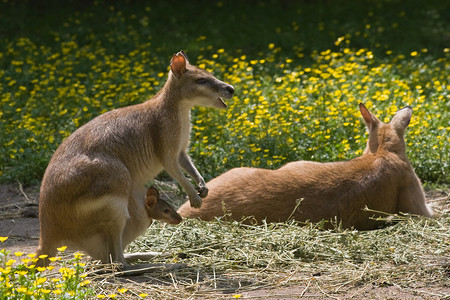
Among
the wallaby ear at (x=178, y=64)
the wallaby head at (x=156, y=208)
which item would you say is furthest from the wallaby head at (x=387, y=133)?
the wallaby head at (x=156, y=208)

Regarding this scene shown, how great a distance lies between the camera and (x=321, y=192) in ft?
21.7

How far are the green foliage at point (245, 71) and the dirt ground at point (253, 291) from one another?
1.13 feet

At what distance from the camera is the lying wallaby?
654 centimetres

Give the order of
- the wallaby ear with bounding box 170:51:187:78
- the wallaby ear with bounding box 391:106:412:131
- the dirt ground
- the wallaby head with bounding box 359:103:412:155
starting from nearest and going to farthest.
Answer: the dirt ground → the wallaby ear with bounding box 170:51:187:78 → the wallaby head with bounding box 359:103:412:155 → the wallaby ear with bounding box 391:106:412:131

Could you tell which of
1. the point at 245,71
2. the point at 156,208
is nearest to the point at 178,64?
the point at 156,208

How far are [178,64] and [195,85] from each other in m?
0.21

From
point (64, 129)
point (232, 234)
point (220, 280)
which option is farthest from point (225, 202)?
point (64, 129)

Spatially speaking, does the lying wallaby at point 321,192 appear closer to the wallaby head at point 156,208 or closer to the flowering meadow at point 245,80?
the flowering meadow at point 245,80

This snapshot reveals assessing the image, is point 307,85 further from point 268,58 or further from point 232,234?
point 232,234

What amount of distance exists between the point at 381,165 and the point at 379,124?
71cm

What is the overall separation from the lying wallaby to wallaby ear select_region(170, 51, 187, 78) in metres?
1.12

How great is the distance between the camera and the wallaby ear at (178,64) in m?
Answer: 6.12

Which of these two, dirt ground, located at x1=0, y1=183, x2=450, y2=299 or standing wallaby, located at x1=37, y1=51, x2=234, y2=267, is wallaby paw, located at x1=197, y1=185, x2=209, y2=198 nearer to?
standing wallaby, located at x1=37, y1=51, x2=234, y2=267

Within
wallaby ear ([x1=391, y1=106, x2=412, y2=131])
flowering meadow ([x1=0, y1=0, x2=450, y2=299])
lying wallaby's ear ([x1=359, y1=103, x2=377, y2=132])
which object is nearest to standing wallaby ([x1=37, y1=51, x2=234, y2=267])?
flowering meadow ([x1=0, y1=0, x2=450, y2=299])
